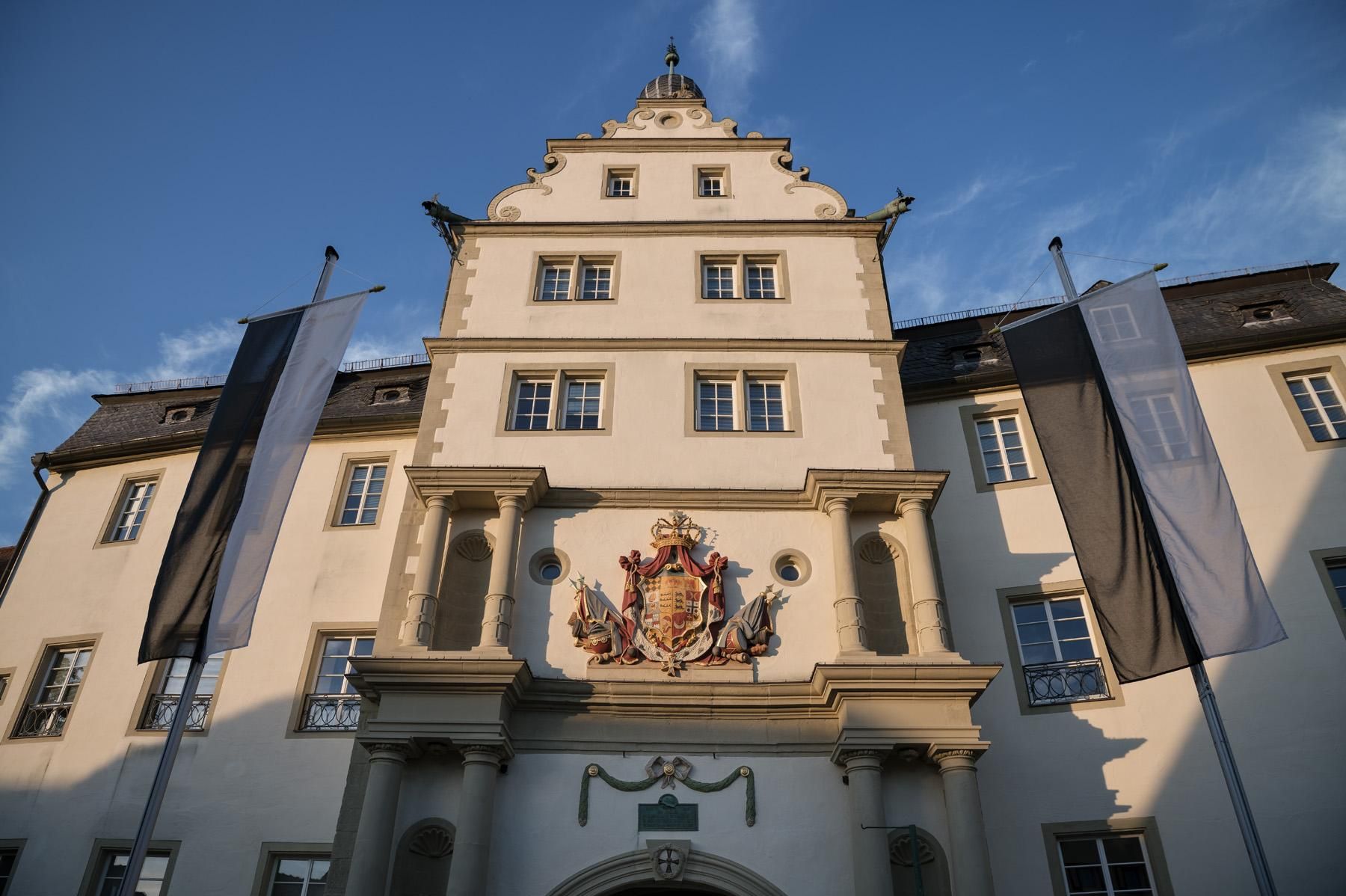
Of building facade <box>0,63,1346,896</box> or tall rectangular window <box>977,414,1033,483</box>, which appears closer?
building facade <box>0,63,1346,896</box>

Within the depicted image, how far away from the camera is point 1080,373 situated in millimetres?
11797

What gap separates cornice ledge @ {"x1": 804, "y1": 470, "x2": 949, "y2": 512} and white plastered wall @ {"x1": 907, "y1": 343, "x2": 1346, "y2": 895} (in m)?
1.56

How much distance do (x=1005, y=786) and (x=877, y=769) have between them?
2259mm

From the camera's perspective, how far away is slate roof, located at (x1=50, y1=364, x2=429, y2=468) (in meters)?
17.1

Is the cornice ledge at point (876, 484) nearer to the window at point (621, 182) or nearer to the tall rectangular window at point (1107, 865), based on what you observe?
the tall rectangular window at point (1107, 865)

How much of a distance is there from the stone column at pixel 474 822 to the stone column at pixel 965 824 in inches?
202

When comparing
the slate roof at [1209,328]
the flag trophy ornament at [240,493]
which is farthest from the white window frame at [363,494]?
the slate roof at [1209,328]

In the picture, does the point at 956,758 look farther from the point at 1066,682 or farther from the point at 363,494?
the point at 363,494

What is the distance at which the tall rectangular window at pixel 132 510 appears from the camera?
16734mm

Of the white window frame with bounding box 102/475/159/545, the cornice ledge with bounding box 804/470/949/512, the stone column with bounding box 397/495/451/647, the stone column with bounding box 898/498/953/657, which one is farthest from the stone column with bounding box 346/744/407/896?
the white window frame with bounding box 102/475/159/545

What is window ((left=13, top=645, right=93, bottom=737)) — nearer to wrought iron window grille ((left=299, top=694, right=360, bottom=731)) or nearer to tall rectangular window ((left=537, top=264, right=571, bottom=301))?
wrought iron window grille ((left=299, top=694, right=360, bottom=731))

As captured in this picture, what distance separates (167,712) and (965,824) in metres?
11.1

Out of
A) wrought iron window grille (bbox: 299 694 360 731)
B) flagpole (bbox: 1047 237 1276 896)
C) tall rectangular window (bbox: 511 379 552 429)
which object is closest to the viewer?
flagpole (bbox: 1047 237 1276 896)

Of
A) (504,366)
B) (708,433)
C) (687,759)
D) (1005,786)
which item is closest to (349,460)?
(504,366)
